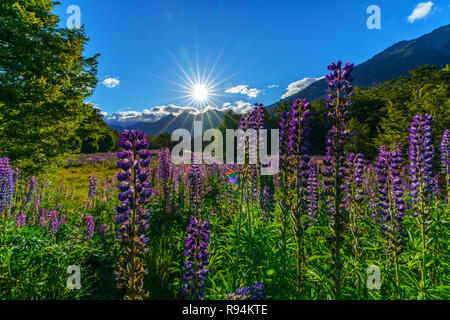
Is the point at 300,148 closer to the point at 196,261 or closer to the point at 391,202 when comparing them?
the point at 391,202

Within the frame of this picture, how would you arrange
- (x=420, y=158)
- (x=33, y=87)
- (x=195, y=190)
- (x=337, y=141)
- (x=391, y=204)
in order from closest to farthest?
(x=337, y=141) → (x=391, y=204) → (x=420, y=158) → (x=195, y=190) → (x=33, y=87)

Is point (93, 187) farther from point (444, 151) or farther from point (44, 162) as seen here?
point (444, 151)

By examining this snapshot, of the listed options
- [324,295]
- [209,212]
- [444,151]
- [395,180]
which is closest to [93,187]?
[209,212]

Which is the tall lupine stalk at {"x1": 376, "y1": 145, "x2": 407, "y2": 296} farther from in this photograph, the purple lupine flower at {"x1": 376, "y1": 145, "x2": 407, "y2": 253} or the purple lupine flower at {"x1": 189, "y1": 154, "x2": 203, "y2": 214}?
the purple lupine flower at {"x1": 189, "y1": 154, "x2": 203, "y2": 214}

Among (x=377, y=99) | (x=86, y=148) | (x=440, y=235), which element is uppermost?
(x=377, y=99)

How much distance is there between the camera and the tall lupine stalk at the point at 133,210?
2.00 metres

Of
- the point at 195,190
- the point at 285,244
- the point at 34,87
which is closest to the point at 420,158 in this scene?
the point at 285,244

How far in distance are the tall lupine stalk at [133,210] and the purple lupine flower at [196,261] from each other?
51 centimetres

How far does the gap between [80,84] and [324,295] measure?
18.2 m

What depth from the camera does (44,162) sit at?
12.3 metres

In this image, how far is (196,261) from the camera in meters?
2.41

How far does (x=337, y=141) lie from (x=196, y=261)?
2150mm

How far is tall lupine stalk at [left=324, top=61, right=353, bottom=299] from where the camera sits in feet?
7.19

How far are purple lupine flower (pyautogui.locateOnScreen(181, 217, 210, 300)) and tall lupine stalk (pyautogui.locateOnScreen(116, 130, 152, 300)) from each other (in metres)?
0.51
